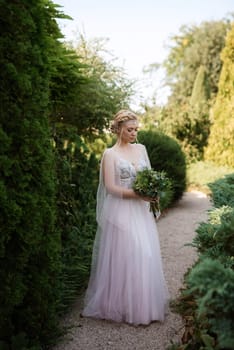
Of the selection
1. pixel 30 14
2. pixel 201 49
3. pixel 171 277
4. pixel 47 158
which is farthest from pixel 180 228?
pixel 201 49

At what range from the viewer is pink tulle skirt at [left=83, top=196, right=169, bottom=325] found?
363 cm

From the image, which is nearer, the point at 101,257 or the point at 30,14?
the point at 30,14

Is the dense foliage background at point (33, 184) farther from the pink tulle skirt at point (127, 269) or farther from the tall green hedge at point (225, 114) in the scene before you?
the tall green hedge at point (225, 114)

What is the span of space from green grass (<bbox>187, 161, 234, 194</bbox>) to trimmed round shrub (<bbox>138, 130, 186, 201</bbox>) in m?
2.75

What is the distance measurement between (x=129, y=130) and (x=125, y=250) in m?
1.19

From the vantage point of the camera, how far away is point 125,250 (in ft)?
12.1

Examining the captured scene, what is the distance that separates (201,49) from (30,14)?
34914 mm

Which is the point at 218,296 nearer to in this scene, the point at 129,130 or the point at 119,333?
the point at 119,333

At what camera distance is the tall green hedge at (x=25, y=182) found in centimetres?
258

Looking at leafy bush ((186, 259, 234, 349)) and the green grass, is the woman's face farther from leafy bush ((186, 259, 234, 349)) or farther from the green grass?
the green grass

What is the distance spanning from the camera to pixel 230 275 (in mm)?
1888

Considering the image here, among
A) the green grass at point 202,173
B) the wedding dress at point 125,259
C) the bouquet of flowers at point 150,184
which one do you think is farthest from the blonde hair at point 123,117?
the green grass at point 202,173

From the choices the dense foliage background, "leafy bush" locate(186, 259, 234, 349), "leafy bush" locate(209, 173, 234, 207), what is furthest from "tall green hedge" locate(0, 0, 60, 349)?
"leafy bush" locate(209, 173, 234, 207)

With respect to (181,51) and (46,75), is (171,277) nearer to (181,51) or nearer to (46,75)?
(46,75)
